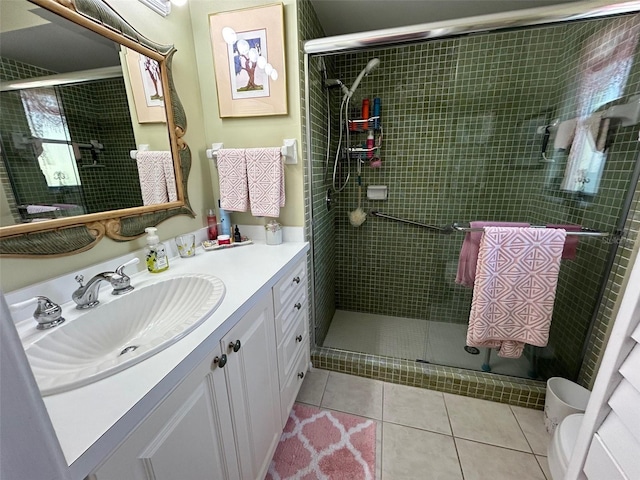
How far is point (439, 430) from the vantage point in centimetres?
132

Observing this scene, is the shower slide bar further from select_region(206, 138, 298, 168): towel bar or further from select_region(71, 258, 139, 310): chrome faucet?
select_region(71, 258, 139, 310): chrome faucet

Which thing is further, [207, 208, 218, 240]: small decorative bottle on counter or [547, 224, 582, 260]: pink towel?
[207, 208, 218, 240]: small decorative bottle on counter

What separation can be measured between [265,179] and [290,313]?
680 mm

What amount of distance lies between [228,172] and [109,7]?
69 cm

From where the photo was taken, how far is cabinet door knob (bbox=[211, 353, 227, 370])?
27.0 inches

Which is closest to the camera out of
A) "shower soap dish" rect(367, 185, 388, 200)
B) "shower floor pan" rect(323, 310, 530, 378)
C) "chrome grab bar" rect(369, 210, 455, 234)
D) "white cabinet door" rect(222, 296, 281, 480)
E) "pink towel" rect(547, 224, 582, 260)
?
"white cabinet door" rect(222, 296, 281, 480)

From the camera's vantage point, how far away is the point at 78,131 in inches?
33.8

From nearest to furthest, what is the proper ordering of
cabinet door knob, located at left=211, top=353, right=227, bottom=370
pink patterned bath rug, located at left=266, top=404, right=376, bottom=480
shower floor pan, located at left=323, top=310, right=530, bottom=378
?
cabinet door knob, located at left=211, top=353, right=227, bottom=370 < pink patterned bath rug, located at left=266, top=404, right=376, bottom=480 < shower floor pan, located at left=323, top=310, right=530, bottom=378

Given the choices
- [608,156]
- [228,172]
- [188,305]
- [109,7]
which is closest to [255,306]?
[188,305]

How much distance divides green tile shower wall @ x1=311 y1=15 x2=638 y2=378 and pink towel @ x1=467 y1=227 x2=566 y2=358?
9.9 inches

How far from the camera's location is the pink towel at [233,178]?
1.31 m

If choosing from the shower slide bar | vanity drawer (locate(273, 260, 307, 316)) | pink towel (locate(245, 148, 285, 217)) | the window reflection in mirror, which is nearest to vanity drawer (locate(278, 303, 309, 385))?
vanity drawer (locate(273, 260, 307, 316))

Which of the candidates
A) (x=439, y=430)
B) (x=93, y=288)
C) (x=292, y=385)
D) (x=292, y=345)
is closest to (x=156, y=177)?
(x=93, y=288)

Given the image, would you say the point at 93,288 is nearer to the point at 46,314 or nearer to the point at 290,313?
the point at 46,314
